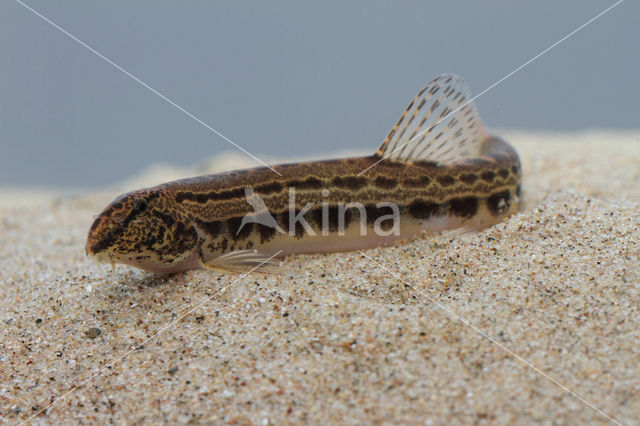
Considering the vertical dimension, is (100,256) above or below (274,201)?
below

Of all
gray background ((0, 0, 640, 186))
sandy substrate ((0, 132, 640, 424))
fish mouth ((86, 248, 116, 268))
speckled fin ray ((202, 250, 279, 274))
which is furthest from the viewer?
gray background ((0, 0, 640, 186))

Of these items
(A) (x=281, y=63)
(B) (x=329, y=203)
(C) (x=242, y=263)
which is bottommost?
(C) (x=242, y=263)

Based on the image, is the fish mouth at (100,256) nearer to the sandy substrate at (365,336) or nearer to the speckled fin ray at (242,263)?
the sandy substrate at (365,336)

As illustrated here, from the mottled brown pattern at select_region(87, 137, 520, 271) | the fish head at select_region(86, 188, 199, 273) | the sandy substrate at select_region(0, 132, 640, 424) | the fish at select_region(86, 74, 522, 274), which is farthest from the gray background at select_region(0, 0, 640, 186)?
the fish head at select_region(86, 188, 199, 273)

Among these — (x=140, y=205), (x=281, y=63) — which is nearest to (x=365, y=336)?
(x=140, y=205)

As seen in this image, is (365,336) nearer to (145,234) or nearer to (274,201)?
(274,201)

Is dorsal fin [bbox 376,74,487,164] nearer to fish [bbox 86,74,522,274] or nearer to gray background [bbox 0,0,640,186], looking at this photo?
fish [bbox 86,74,522,274]

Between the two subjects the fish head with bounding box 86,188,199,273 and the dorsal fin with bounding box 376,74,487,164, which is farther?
the dorsal fin with bounding box 376,74,487,164

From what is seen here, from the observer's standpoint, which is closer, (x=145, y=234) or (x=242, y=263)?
(x=145, y=234)
